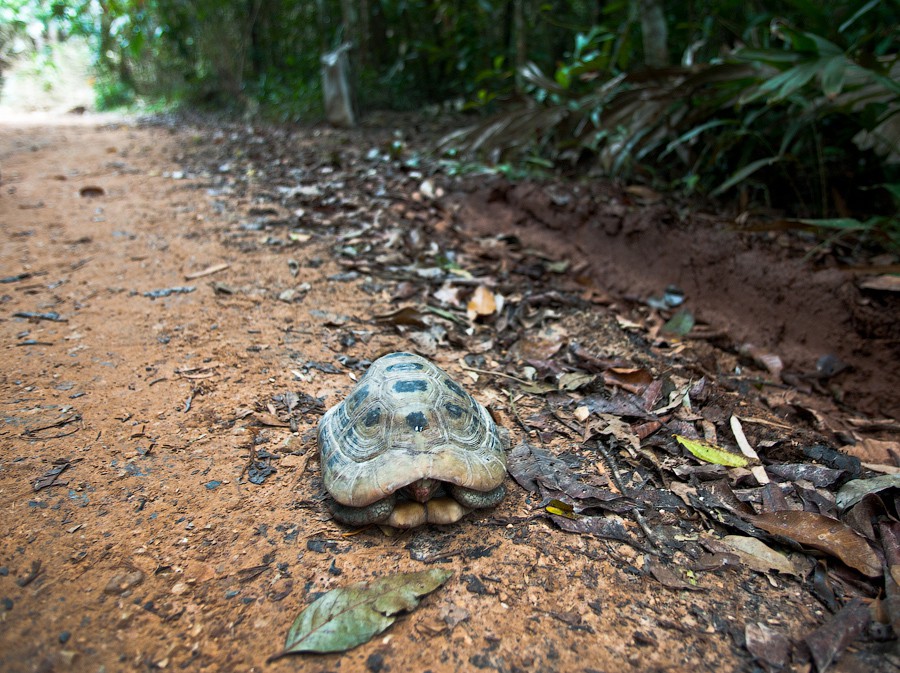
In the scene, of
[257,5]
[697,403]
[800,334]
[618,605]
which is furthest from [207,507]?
[257,5]

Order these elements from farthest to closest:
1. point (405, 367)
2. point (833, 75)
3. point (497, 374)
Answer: point (833, 75) < point (497, 374) < point (405, 367)

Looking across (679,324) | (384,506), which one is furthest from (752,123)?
(384,506)

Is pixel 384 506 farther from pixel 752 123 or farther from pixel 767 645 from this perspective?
pixel 752 123

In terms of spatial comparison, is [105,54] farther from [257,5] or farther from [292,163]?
[292,163]

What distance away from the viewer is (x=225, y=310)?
355 cm

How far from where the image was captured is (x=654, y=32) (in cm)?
529

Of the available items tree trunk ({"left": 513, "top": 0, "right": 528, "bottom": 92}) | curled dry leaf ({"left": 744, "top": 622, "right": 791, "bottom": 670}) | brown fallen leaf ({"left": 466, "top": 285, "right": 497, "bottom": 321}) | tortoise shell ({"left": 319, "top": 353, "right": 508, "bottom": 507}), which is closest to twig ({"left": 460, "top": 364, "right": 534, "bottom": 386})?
brown fallen leaf ({"left": 466, "top": 285, "right": 497, "bottom": 321})

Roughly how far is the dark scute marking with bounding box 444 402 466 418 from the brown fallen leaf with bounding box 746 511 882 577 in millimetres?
1255

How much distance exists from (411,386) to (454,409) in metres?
0.20

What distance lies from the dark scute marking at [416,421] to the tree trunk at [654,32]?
15.6 ft

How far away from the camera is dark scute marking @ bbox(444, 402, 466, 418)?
225 centimetres

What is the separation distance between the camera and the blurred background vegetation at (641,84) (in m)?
4.11

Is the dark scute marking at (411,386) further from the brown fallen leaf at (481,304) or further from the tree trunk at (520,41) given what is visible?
the tree trunk at (520,41)

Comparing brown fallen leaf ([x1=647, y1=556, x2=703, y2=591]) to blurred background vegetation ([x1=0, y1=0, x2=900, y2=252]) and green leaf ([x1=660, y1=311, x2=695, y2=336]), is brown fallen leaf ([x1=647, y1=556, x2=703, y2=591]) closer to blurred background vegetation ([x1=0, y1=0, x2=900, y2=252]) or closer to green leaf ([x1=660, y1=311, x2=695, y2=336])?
green leaf ([x1=660, y1=311, x2=695, y2=336])
